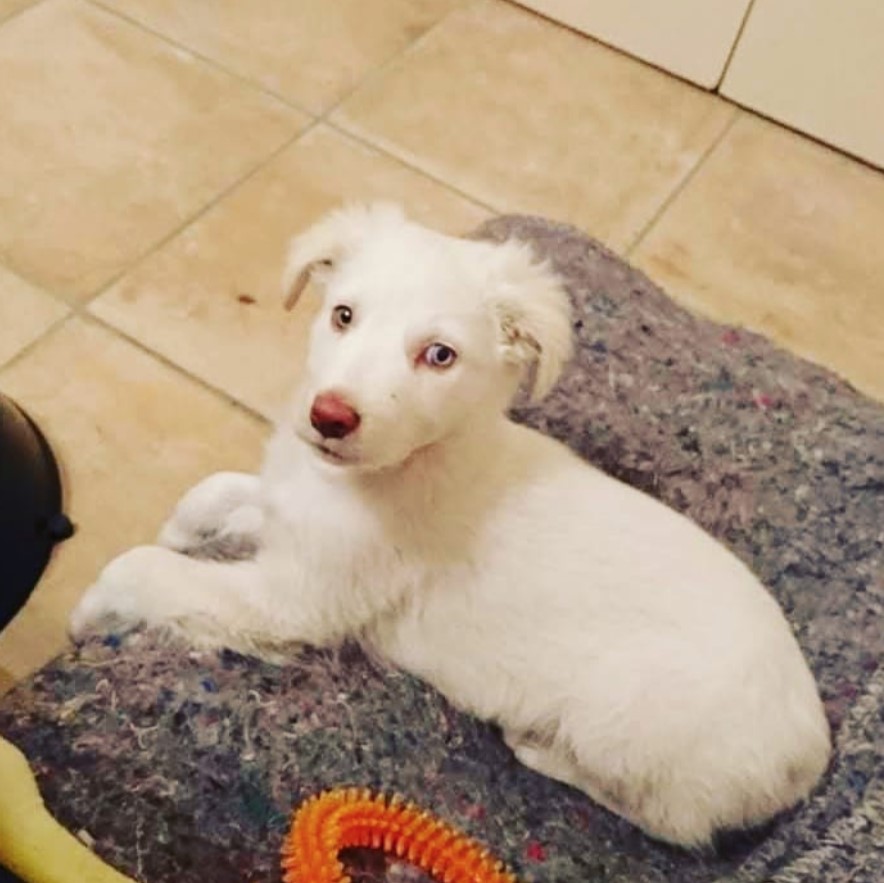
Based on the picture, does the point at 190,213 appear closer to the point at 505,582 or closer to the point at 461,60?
the point at 461,60

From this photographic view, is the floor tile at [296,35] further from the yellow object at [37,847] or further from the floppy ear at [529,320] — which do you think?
the yellow object at [37,847]

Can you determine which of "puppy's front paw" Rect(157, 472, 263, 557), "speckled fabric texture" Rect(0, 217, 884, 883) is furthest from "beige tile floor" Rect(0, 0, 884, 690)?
"speckled fabric texture" Rect(0, 217, 884, 883)

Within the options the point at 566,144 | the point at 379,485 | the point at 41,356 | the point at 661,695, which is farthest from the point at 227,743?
the point at 566,144

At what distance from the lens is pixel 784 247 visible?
2.31 meters

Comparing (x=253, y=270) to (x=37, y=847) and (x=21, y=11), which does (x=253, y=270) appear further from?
(x=37, y=847)

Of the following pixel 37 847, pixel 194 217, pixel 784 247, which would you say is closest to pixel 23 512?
pixel 37 847

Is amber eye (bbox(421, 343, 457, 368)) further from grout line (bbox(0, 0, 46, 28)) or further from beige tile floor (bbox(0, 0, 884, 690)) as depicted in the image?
grout line (bbox(0, 0, 46, 28))

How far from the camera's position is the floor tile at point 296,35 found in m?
Answer: 2.39

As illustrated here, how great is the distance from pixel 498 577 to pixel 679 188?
122 cm

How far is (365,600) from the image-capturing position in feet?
4.60

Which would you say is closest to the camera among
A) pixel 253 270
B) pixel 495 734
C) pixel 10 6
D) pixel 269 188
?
pixel 495 734

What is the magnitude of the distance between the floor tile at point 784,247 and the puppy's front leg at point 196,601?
3.39 feet

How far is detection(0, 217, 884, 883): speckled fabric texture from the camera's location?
131cm

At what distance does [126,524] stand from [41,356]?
32 cm
